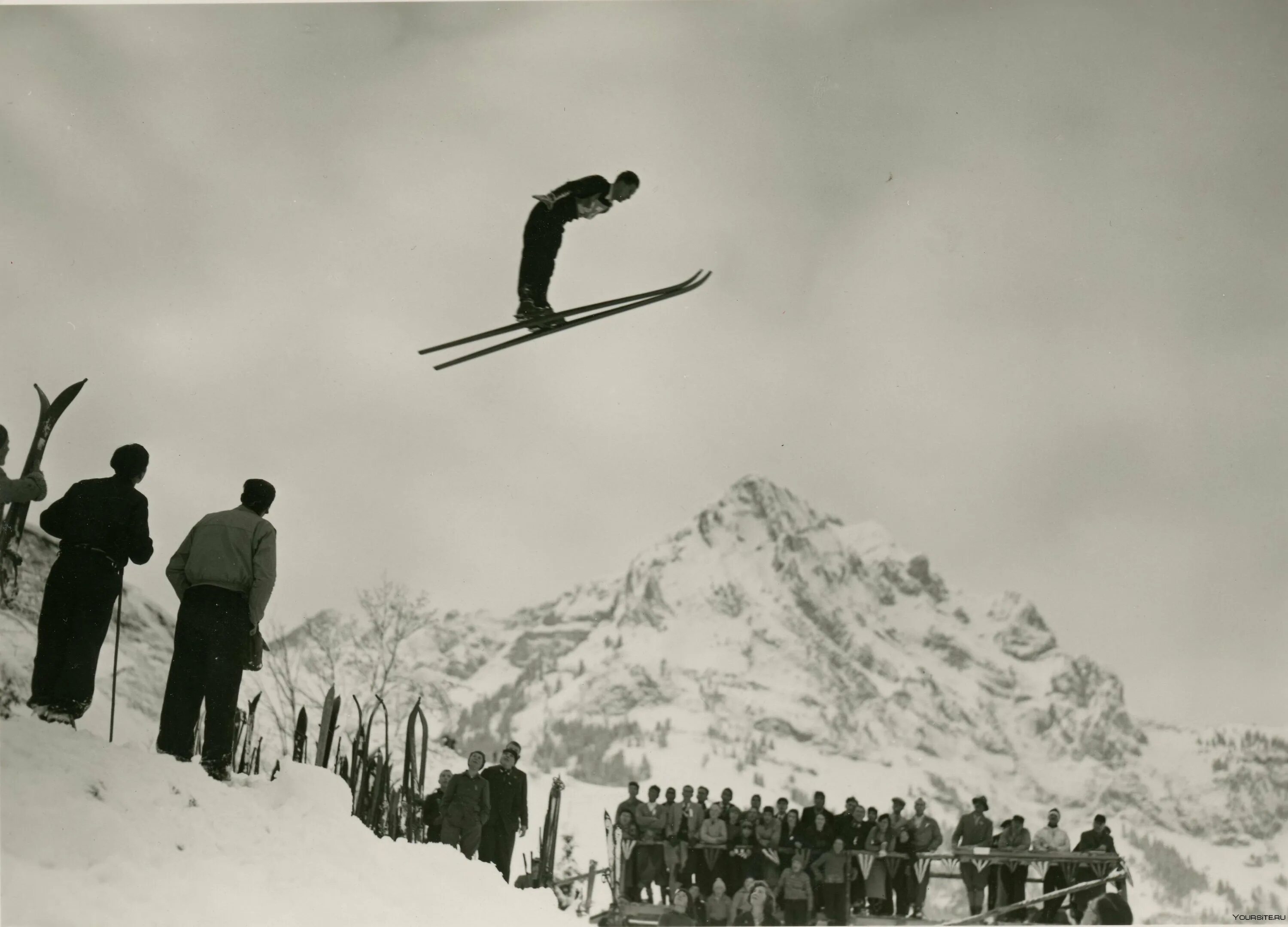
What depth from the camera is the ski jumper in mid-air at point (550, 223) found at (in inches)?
273

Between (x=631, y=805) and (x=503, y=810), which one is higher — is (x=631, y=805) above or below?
above

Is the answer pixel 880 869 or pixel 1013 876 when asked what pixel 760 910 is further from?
pixel 1013 876

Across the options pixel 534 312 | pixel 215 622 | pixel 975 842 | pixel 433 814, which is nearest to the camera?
pixel 215 622

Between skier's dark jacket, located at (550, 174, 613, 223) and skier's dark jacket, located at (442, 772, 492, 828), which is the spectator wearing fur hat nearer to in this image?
skier's dark jacket, located at (442, 772, 492, 828)

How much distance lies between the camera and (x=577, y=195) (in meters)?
6.98

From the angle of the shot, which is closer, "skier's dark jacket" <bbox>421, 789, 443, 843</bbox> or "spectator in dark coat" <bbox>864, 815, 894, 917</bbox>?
"skier's dark jacket" <bbox>421, 789, 443, 843</bbox>

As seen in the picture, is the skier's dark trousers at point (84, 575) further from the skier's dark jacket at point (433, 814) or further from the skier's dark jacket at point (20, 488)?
the skier's dark jacket at point (433, 814)

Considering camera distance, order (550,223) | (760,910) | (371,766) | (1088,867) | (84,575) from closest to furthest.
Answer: (84,575) < (371,766) < (550,223) < (1088,867) < (760,910)

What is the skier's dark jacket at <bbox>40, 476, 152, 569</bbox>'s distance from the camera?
14.5ft

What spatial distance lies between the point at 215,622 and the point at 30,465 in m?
1.45

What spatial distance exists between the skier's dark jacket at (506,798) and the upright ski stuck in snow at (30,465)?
113 inches

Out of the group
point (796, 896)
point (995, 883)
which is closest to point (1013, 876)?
point (995, 883)

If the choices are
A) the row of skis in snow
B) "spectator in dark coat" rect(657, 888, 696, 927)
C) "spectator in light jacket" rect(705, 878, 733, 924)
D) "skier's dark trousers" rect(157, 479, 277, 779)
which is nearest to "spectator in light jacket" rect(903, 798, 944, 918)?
"spectator in light jacket" rect(705, 878, 733, 924)

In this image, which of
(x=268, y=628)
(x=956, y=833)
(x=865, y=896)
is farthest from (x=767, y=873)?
(x=268, y=628)
